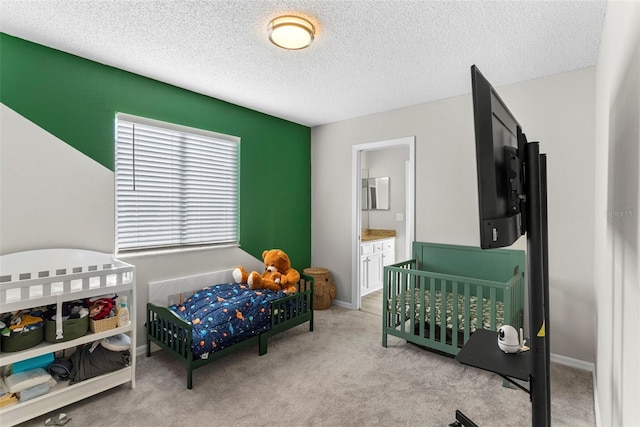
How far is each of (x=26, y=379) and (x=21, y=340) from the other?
248 mm

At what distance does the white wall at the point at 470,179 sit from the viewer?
250 cm

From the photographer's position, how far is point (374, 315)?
3.72 m

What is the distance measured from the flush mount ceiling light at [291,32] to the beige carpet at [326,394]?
231 cm

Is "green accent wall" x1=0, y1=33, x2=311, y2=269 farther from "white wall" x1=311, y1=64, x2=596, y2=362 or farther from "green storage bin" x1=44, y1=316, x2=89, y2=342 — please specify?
"green storage bin" x1=44, y1=316, x2=89, y2=342

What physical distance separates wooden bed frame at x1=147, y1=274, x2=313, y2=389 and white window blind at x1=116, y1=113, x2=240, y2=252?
0.57m

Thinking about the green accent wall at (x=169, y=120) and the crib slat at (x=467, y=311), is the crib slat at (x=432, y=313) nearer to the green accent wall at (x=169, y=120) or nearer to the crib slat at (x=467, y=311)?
the crib slat at (x=467, y=311)

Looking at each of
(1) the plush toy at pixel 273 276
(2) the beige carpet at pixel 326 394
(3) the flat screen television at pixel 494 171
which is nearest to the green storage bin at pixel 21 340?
(2) the beige carpet at pixel 326 394

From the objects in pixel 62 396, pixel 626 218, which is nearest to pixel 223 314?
pixel 62 396

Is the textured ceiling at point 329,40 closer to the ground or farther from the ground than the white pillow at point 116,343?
farther from the ground

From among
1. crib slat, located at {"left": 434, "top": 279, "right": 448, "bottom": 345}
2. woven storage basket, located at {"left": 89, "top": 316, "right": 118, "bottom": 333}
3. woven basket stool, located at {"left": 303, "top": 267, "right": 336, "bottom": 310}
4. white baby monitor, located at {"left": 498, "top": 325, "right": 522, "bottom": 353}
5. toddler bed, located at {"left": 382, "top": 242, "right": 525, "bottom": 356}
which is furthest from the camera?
woven basket stool, located at {"left": 303, "top": 267, "right": 336, "bottom": 310}

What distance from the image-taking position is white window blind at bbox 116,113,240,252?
2633 millimetres

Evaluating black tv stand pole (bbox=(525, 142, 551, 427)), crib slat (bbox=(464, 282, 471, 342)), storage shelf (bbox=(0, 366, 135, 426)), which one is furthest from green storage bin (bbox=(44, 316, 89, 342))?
crib slat (bbox=(464, 282, 471, 342))

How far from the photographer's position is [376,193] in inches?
203

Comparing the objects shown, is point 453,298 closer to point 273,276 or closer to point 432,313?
point 432,313
